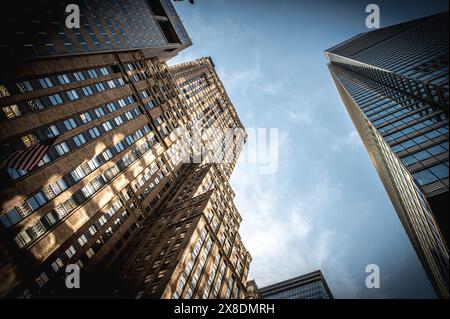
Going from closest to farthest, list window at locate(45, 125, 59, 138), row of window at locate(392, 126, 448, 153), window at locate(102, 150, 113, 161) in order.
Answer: row of window at locate(392, 126, 448, 153)
window at locate(45, 125, 59, 138)
window at locate(102, 150, 113, 161)

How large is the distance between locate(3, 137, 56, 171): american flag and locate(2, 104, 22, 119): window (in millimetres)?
9923

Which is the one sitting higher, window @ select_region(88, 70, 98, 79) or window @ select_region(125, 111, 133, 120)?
window @ select_region(88, 70, 98, 79)

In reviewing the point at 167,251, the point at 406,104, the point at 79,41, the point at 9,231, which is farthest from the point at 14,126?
the point at 406,104

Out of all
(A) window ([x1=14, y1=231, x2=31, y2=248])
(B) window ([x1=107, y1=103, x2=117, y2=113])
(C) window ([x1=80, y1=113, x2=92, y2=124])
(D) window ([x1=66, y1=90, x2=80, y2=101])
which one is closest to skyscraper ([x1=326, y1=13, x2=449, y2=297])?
(A) window ([x1=14, y1=231, x2=31, y2=248])

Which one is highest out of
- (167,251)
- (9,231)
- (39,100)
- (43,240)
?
(39,100)

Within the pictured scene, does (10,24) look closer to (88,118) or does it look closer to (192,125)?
(88,118)

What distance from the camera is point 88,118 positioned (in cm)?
4322

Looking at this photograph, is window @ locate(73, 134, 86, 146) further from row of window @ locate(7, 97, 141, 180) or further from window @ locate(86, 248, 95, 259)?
window @ locate(86, 248, 95, 259)

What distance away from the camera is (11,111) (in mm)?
32562

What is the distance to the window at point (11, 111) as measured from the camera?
32.0 metres

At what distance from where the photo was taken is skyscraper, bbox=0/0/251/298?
2983 cm

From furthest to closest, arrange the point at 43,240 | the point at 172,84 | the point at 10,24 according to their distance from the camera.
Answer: the point at 172,84, the point at 10,24, the point at 43,240

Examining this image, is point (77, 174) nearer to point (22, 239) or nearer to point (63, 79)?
point (22, 239)
